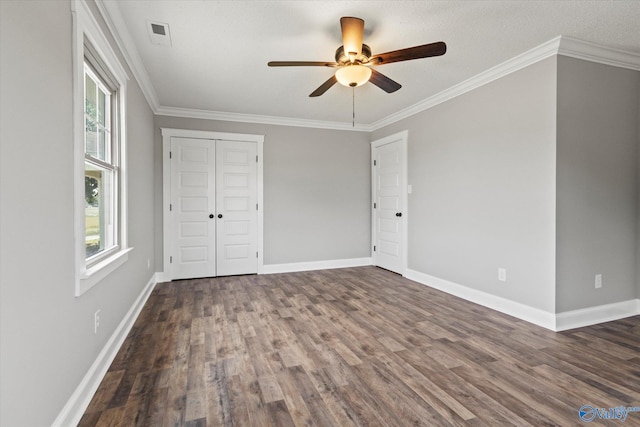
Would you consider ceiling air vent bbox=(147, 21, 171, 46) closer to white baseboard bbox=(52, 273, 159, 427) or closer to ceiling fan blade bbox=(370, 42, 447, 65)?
ceiling fan blade bbox=(370, 42, 447, 65)

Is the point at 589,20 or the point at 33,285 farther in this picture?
the point at 589,20

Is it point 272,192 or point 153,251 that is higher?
point 272,192

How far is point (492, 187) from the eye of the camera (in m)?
3.36

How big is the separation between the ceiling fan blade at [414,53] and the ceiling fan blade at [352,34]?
16 cm

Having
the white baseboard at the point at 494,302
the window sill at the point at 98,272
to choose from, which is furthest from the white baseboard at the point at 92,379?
the white baseboard at the point at 494,302

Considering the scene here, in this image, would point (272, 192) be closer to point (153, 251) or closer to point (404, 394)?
point (153, 251)

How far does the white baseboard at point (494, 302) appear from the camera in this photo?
2855 mm

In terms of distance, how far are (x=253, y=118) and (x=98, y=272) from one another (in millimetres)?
3534

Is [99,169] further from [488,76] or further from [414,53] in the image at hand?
[488,76]

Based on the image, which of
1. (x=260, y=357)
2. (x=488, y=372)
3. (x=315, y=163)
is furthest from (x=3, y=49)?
(x=315, y=163)

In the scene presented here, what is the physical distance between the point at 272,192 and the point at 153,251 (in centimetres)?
191

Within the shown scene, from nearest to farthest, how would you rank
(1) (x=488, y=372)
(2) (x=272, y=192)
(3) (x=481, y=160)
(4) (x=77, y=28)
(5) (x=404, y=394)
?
1. (4) (x=77, y=28)
2. (5) (x=404, y=394)
3. (1) (x=488, y=372)
4. (3) (x=481, y=160)
5. (2) (x=272, y=192)

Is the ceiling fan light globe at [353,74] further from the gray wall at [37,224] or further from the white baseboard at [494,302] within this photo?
the white baseboard at [494,302]

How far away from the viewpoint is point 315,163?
5340mm
